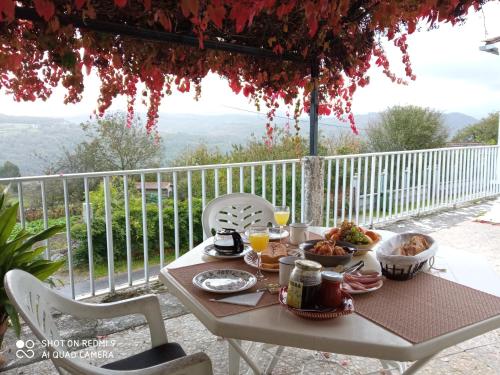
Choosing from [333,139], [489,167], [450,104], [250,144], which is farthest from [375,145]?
[250,144]

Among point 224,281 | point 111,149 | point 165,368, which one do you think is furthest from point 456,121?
point 165,368

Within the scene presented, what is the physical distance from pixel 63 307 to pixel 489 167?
7.82 m

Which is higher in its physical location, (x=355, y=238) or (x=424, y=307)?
(x=355, y=238)

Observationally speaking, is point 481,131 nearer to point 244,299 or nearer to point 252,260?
point 252,260

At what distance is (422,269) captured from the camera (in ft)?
5.27

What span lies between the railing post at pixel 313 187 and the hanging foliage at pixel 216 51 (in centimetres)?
46

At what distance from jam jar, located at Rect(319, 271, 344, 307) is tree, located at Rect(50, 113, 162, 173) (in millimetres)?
6150

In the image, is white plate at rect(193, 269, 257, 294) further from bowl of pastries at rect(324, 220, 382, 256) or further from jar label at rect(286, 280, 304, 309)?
bowl of pastries at rect(324, 220, 382, 256)

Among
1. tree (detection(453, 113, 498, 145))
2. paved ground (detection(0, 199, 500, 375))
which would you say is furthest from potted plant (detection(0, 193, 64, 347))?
tree (detection(453, 113, 498, 145))

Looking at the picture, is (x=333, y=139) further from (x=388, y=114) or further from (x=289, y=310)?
(x=289, y=310)

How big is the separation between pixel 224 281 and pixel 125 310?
1.35 ft

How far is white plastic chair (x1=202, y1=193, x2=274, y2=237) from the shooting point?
103 inches

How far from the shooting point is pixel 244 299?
1353mm

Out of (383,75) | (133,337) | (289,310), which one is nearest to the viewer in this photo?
(289,310)
